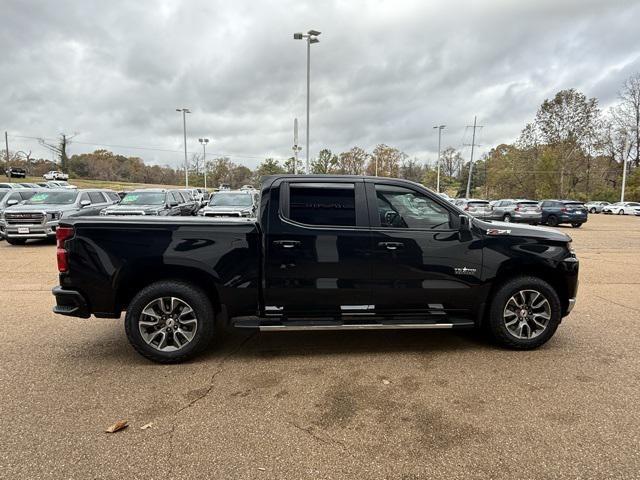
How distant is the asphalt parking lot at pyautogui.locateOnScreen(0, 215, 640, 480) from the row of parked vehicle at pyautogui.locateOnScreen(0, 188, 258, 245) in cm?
753

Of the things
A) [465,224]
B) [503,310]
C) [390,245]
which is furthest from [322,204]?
[503,310]

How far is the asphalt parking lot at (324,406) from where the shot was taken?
2.63 meters

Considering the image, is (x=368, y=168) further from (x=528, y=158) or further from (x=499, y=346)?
(x=499, y=346)

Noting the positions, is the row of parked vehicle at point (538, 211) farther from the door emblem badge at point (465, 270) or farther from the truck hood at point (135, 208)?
the door emblem badge at point (465, 270)

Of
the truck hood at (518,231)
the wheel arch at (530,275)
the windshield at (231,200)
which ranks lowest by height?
the wheel arch at (530,275)

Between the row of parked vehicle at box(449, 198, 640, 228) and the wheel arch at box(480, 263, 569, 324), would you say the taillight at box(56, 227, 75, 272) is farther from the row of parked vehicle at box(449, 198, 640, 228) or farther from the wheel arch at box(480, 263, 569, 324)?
the row of parked vehicle at box(449, 198, 640, 228)

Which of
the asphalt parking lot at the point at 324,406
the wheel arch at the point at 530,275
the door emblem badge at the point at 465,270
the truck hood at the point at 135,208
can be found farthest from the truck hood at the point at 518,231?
the truck hood at the point at 135,208

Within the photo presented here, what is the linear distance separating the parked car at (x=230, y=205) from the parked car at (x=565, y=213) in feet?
56.9

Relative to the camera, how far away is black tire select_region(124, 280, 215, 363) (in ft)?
13.2

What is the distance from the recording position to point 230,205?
1532cm

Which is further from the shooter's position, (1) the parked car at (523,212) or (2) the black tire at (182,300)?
(1) the parked car at (523,212)

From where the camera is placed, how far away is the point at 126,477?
2496 millimetres

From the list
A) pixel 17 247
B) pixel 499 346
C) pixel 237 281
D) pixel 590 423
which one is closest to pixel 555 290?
pixel 499 346

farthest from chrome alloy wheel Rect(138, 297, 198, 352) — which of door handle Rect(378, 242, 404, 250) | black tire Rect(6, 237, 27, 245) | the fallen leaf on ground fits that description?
black tire Rect(6, 237, 27, 245)
